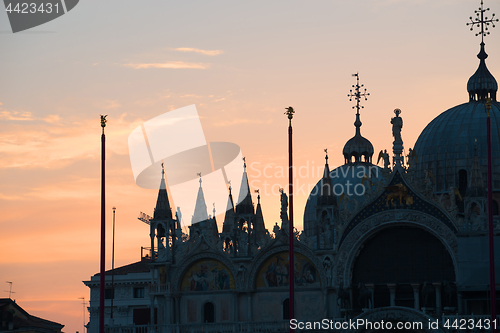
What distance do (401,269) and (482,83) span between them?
62.4 ft

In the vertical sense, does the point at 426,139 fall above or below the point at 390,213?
above

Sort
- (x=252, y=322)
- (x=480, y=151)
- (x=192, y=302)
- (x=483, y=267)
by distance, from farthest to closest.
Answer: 1. (x=480, y=151)
2. (x=192, y=302)
3. (x=252, y=322)
4. (x=483, y=267)

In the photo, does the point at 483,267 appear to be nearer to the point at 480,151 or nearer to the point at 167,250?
the point at 480,151

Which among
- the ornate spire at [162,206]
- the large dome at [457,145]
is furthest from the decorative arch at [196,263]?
the large dome at [457,145]

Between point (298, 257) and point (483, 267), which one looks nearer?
point (483, 267)

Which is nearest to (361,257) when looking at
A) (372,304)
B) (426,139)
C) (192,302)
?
(372,304)

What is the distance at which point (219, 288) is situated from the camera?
182 feet

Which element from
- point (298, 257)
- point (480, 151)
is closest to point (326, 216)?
point (298, 257)

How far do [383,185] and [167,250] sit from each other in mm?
13450

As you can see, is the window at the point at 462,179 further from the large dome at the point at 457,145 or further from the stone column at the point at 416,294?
the stone column at the point at 416,294

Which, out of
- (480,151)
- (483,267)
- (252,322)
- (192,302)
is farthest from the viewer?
(480,151)

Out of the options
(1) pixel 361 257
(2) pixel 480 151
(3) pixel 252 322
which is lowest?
(3) pixel 252 322

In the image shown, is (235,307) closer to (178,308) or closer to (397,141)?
(178,308)

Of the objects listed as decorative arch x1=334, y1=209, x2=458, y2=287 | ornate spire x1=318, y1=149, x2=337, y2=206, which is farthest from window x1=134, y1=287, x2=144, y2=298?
decorative arch x1=334, y1=209, x2=458, y2=287
